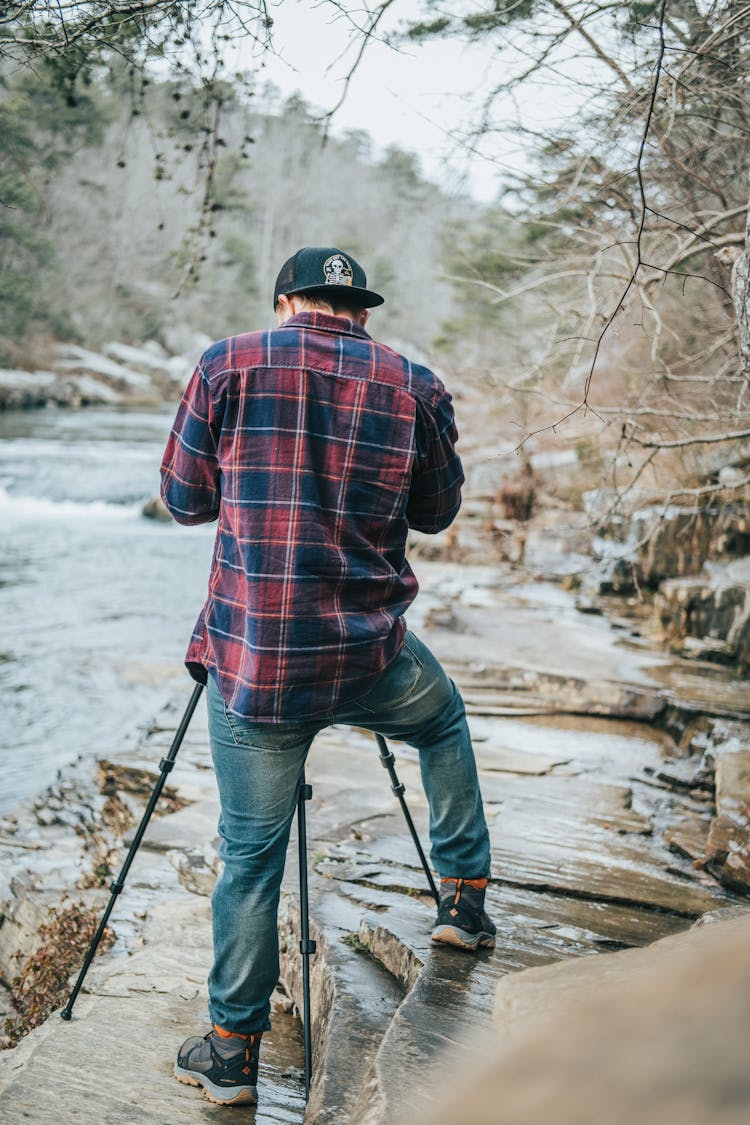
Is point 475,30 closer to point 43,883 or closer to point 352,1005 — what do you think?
point 352,1005

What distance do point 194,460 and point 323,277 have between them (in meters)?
0.54

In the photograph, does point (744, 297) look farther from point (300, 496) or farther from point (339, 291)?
point (300, 496)

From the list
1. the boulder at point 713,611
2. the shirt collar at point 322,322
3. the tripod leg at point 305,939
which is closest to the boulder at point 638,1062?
the tripod leg at point 305,939

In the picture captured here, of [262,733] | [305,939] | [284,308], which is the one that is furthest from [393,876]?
[284,308]

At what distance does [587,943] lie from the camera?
9.66ft

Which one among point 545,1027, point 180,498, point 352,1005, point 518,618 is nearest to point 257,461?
point 180,498

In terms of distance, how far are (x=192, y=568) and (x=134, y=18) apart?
430 inches

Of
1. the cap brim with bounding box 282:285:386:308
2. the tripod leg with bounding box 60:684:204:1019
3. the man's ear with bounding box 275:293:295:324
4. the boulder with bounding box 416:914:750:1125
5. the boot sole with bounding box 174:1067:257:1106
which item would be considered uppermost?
the cap brim with bounding box 282:285:386:308

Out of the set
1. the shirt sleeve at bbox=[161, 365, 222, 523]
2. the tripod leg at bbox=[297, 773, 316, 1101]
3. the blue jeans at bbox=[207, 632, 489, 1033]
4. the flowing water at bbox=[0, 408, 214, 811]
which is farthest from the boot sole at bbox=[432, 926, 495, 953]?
the flowing water at bbox=[0, 408, 214, 811]

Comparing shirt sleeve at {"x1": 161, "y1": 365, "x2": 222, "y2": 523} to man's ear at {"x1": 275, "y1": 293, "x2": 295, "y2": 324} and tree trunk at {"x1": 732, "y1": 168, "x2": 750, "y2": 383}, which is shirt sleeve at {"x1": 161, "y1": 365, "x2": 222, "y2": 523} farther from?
tree trunk at {"x1": 732, "y1": 168, "x2": 750, "y2": 383}

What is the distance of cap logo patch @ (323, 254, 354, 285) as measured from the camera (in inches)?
93.1

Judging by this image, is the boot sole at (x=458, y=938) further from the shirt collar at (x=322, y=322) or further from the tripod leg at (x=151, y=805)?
the shirt collar at (x=322, y=322)

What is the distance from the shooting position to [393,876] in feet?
11.2

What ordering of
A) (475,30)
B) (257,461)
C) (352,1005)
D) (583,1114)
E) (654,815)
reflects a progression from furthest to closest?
1. (654,815)
2. (475,30)
3. (352,1005)
4. (257,461)
5. (583,1114)
